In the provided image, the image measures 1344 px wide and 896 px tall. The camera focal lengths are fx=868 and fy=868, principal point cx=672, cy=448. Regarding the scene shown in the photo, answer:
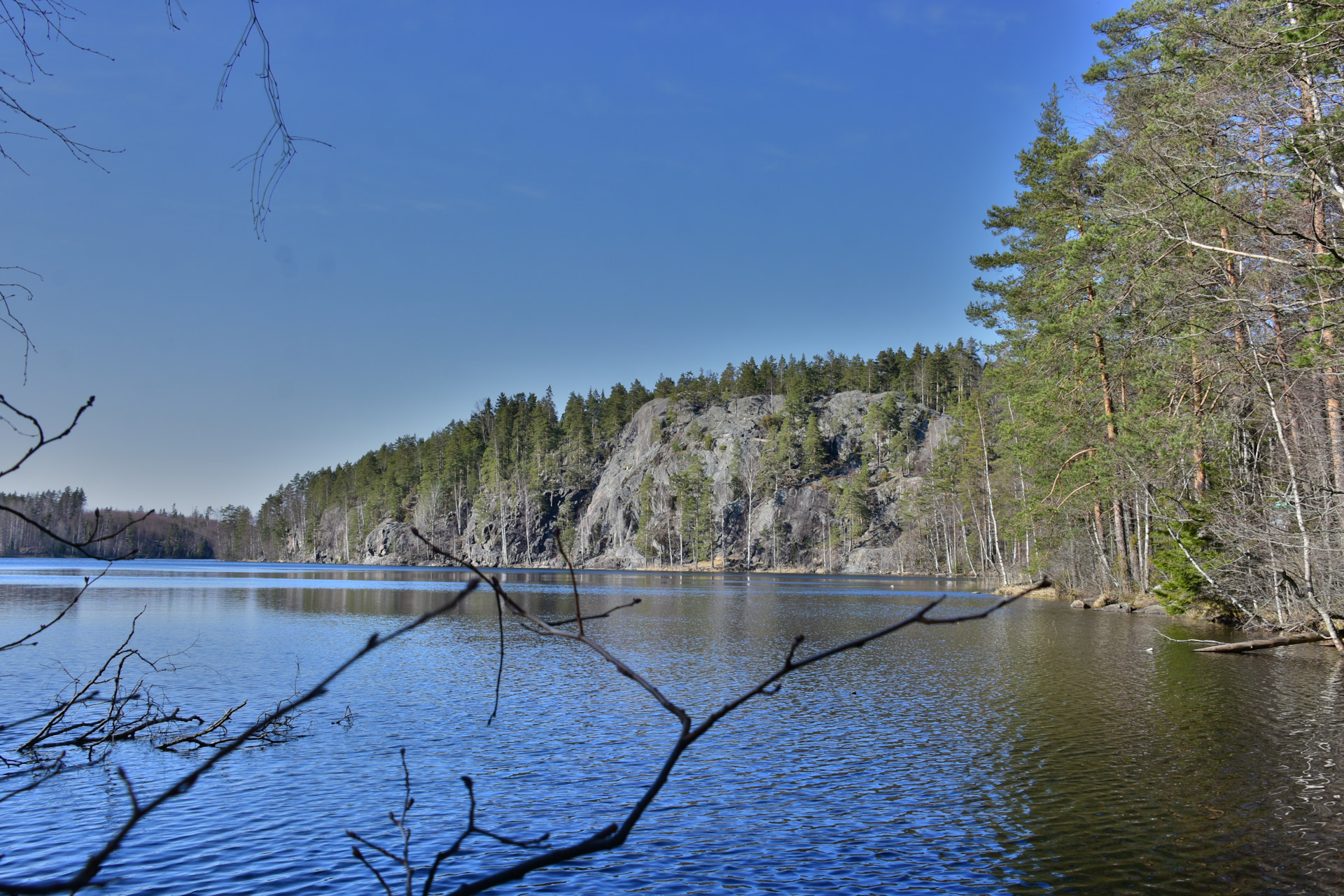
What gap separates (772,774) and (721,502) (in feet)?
336

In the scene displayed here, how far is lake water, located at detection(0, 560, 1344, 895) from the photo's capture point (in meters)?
7.98

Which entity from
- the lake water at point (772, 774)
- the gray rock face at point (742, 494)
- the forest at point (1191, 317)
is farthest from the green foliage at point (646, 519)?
the lake water at point (772, 774)

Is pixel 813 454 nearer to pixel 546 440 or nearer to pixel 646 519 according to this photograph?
pixel 646 519

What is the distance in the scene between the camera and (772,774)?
11.0m

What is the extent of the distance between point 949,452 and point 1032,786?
Answer: 212ft

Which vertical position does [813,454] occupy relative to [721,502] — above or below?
above

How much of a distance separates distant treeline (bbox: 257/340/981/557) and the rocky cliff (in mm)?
1394

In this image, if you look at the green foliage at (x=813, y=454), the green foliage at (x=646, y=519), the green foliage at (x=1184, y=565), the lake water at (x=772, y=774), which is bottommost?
the lake water at (x=772, y=774)

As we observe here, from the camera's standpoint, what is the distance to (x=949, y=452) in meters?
72.2

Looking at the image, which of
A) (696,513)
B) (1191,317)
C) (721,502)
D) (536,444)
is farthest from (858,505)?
(1191,317)

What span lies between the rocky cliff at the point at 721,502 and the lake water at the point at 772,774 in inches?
2902

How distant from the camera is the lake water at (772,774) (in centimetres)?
798

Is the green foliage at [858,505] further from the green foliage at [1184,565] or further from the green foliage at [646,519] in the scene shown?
the green foliage at [1184,565]

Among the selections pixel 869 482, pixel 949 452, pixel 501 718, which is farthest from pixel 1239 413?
pixel 869 482
